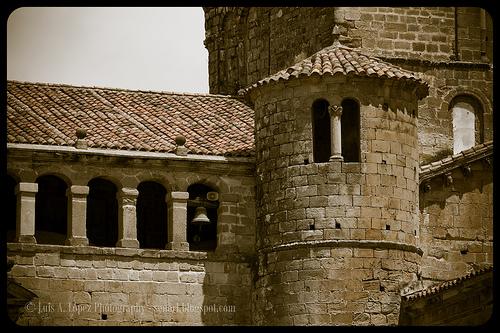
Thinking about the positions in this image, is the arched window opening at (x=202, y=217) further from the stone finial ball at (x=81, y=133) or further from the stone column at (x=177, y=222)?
the stone finial ball at (x=81, y=133)

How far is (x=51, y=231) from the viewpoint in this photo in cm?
4034

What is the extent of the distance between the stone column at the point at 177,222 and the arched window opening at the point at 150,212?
0.96 metres

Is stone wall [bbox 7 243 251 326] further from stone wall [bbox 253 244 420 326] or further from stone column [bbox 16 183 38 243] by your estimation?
stone wall [bbox 253 244 420 326]

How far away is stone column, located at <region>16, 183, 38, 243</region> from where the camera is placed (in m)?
39.1

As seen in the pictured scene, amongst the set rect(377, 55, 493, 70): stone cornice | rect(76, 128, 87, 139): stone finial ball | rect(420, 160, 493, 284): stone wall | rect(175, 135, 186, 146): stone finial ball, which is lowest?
rect(420, 160, 493, 284): stone wall

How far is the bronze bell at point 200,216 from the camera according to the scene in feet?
131

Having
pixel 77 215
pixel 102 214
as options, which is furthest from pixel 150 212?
pixel 77 215

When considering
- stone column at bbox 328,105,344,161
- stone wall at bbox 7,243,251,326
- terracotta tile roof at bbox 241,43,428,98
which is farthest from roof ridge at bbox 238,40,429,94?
stone wall at bbox 7,243,251,326

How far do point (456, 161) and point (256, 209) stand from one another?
4053 millimetres

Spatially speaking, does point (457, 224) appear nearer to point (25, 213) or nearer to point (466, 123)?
point (466, 123)

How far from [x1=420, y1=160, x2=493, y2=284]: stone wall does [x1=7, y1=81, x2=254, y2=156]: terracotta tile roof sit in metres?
3.73

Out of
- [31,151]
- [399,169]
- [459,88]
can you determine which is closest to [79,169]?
[31,151]

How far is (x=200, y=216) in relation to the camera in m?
39.8

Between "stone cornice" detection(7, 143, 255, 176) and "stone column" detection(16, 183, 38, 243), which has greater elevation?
"stone cornice" detection(7, 143, 255, 176)
